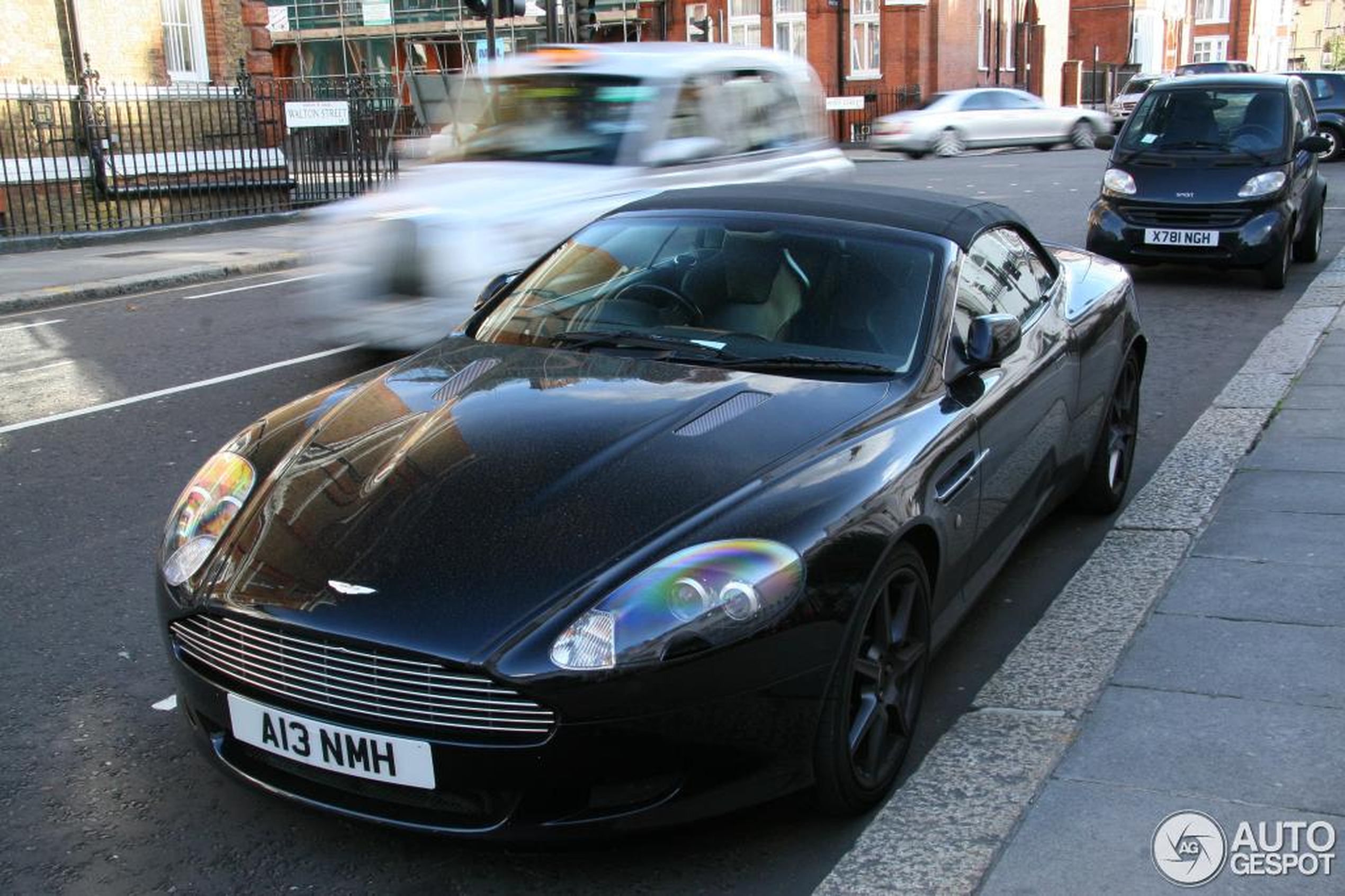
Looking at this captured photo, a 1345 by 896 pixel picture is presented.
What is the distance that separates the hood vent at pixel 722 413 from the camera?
3502 mm

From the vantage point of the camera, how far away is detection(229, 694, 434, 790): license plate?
283 centimetres

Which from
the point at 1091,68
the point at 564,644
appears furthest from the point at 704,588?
the point at 1091,68

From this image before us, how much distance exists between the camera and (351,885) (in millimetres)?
3002

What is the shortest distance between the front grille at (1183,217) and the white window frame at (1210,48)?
245 ft

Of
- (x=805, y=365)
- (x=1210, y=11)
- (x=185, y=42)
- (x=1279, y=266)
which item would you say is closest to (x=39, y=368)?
(x=805, y=365)

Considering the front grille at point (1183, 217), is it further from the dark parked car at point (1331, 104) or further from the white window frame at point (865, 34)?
the white window frame at point (865, 34)

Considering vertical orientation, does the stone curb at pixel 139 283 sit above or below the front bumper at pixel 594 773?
below

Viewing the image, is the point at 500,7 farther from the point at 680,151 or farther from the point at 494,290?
the point at 494,290

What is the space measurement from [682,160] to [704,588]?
20.1ft

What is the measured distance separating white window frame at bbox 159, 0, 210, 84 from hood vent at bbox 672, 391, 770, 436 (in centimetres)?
1941

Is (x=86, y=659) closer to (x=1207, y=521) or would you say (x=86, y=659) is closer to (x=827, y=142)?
(x=1207, y=521)

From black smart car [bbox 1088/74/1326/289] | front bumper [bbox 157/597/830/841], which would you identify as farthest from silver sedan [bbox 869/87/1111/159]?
front bumper [bbox 157/597/830/841]

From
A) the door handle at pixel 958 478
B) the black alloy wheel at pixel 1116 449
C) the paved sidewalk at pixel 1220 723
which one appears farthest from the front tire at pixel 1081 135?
the door handle at pixel 958 478

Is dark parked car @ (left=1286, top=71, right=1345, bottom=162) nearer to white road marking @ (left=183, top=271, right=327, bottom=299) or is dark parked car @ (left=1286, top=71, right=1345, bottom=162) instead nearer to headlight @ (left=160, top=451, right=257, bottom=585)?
white road marking @ (left=183, top=271, right=327, bottom=299)
